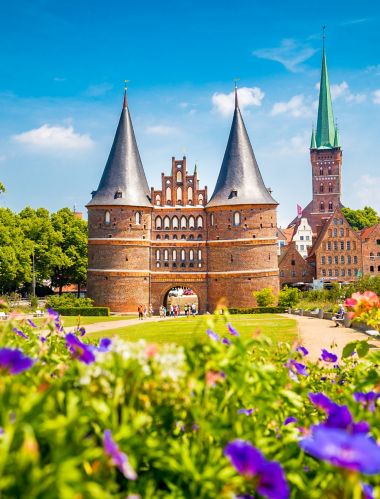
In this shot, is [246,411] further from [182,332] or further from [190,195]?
[190,195]

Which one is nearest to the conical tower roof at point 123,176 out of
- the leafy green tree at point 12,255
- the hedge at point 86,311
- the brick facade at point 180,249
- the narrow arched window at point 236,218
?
the brick facade at point 180,249

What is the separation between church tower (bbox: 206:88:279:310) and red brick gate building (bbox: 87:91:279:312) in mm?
81

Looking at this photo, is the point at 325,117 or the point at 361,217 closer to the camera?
the point at 361,217

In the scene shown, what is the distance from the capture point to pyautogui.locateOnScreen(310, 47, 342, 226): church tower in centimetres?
9344

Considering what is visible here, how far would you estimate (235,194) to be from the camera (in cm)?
4478

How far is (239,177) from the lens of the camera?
45.2 metres

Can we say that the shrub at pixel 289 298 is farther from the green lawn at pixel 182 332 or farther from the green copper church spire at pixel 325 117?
the green copper church spire at pixel 325 117

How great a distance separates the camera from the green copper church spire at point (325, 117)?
8900 centimetres

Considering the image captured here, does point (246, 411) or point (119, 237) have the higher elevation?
point (119, 237)

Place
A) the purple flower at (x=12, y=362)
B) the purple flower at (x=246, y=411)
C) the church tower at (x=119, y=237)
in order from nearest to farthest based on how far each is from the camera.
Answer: the purple flower at (x=12, y=362) < the purple flower at (x=246, y=411) < the church tower at (x=119, y=237)

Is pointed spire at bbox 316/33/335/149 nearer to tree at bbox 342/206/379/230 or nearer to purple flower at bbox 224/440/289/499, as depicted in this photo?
tree at bbox 342/206/379/230

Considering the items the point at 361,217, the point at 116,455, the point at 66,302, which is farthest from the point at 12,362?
the point at 361,217

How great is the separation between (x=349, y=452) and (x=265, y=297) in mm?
A: 41311

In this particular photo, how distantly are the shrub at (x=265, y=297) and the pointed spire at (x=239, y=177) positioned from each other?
716 centimetres
